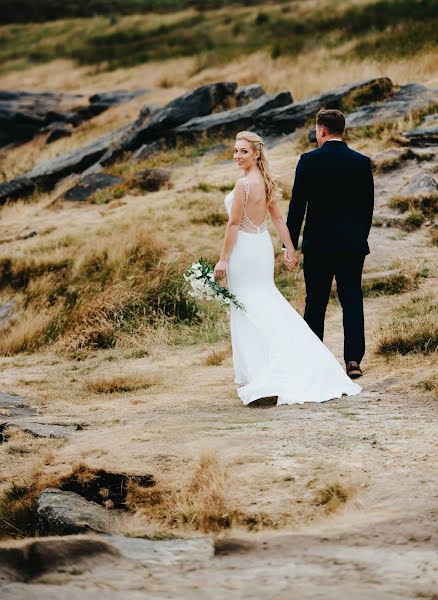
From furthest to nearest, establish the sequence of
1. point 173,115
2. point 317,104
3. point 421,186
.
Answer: point 173,115 < point 317,104 < point 421,186

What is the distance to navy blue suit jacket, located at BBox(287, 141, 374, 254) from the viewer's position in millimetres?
7121

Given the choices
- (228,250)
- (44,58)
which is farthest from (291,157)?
(44,58)

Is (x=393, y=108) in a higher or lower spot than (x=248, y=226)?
lower

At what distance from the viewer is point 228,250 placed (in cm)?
720

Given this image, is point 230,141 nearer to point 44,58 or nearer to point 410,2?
point 410,2

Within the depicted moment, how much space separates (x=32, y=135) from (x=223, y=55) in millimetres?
7041

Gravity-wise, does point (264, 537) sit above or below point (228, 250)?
below

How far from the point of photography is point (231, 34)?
34.5m

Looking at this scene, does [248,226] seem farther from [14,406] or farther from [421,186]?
[421,186]

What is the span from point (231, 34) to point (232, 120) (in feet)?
56.1

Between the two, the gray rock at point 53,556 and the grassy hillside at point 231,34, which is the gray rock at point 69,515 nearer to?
the gray rock at point 53,556

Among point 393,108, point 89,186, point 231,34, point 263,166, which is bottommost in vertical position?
point 89,186

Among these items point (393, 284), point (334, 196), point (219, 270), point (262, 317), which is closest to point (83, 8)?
point (393, 284)

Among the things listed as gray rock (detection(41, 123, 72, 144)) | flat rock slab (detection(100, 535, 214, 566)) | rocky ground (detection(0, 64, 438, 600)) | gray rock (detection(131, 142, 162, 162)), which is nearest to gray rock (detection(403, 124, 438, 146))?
rocky ground (detection(0, 64, 438, 600))
